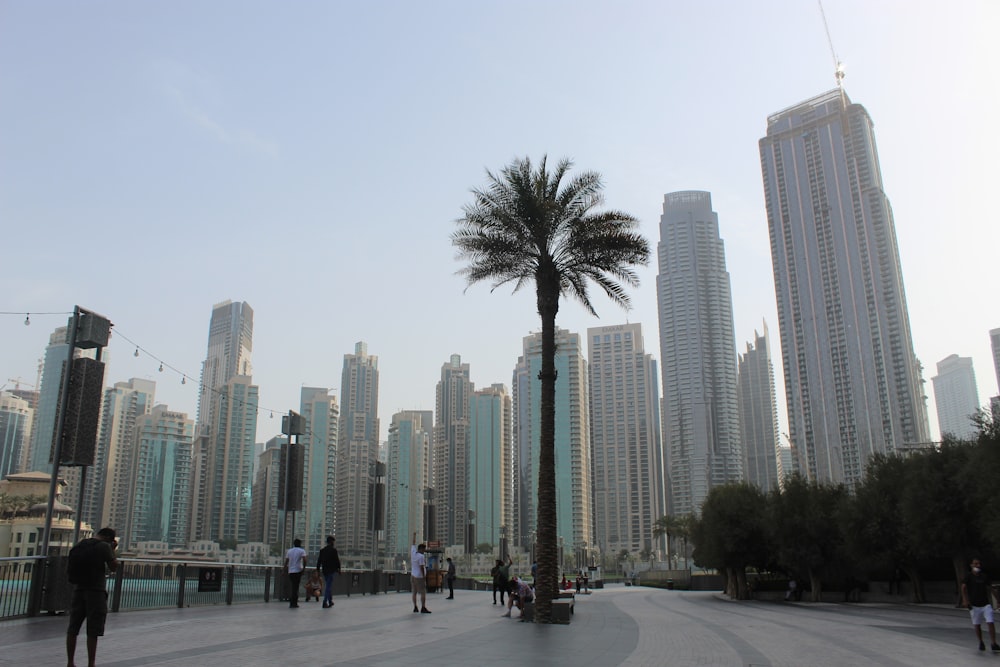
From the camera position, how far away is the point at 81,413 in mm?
14859

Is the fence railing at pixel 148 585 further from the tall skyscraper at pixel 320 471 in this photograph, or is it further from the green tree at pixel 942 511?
the tall skyscraper at pixel 320 471

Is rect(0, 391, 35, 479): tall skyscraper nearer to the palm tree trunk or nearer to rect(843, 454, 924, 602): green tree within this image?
the palm tree trunk

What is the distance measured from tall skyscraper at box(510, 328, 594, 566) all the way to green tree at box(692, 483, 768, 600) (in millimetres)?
73648

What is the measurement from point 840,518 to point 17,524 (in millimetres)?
58643

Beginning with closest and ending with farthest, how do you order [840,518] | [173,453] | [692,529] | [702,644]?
1. [702,644]
2. [840,518]
3. [692,529]
4. [173,453]

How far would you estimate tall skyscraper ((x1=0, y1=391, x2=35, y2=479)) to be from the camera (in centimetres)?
6228

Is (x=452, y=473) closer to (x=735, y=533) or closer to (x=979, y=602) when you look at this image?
(x=735, y=533)

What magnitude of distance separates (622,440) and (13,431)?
12994 cm

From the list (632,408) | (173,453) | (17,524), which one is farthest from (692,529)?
(632,408)

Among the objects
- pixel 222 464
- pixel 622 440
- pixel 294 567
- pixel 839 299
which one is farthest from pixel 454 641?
pixel 622 440


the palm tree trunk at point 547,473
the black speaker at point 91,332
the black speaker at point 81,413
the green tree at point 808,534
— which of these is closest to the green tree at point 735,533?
the green tree at point 808,534

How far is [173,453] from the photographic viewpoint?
79812mm

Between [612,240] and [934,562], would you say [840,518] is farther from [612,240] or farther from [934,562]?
[612,240]

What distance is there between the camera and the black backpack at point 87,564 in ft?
27.6
